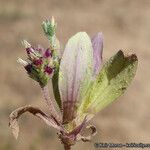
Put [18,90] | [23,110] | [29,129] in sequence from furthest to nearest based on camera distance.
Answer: [18,90]
[29,129]
[23,110]

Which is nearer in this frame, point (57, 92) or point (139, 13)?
point (57, 92)

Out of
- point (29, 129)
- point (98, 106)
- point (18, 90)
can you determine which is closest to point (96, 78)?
point (98, 106)

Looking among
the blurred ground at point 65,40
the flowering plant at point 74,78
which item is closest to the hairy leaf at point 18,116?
the flowering plant at point 74,78

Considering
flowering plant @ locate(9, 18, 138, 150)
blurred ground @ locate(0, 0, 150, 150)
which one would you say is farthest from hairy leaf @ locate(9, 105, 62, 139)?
blurred ground @ locate(0, 0, 150, 150)

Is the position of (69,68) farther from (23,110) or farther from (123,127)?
(123,127)

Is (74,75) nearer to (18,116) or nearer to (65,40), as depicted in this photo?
(18,116)

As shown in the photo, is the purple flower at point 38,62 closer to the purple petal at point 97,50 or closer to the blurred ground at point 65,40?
the purple petal at point 97,50
